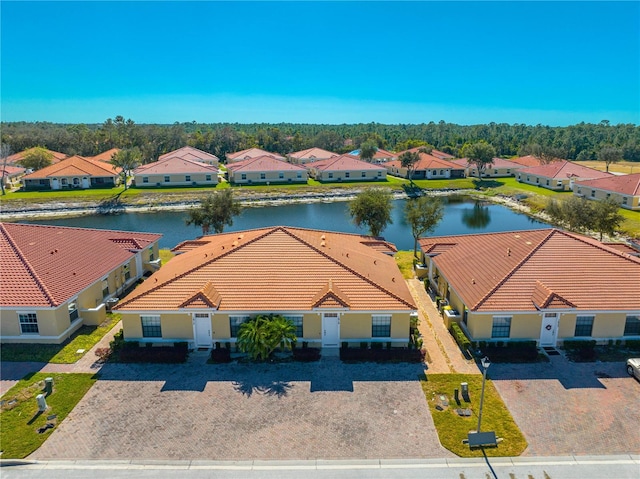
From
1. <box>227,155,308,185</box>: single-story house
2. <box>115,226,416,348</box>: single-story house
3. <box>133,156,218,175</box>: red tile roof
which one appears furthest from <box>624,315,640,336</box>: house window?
<box>133,156,218,175</box>: red tile roof

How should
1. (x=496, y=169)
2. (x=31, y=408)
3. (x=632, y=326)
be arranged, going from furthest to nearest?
(x=496, y=169)
(x=632, y=326)
(x=31, y=408)

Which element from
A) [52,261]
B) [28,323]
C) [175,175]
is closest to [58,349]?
[28,323]

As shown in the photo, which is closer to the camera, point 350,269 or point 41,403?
point 41,403

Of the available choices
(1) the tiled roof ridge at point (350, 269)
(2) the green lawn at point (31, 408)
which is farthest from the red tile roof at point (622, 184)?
(2) the green lawn at point (31, 408)

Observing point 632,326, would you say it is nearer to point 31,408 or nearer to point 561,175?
point 31,408

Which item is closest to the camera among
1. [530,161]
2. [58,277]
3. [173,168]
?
[58,277]

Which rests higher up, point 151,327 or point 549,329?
point 151,327

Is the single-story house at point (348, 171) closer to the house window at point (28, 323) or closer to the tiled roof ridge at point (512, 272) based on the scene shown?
the tiled roof ridge at point (512, 272)
